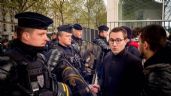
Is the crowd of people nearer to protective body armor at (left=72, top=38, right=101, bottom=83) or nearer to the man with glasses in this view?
the man with glasses

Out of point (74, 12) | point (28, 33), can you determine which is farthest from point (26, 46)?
point (74, 12)

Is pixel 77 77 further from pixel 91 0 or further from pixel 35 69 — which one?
pixel 91 0

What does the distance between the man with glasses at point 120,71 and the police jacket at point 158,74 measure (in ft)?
1.35

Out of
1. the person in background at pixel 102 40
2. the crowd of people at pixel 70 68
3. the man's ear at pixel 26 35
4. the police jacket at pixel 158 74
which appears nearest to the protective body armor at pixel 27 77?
the crowd of people at pixel 70 68

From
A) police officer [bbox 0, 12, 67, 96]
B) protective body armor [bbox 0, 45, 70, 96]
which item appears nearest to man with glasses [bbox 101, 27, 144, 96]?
protective body armor [bbox 0, 45, 70, 96]

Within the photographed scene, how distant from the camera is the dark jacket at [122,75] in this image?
3.46 meters

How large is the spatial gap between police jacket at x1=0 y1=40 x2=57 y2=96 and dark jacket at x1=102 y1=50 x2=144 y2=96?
1.02 m

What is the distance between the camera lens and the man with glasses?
11.4 feet

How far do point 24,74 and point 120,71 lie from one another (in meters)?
1.36

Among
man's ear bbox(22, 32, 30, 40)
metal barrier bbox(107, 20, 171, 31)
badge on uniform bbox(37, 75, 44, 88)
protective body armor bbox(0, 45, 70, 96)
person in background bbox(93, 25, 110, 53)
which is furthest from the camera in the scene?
metal barrier bbox(107, 20, 171, 31)

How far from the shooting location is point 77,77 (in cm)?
361

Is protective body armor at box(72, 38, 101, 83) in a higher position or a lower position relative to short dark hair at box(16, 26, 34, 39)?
lower

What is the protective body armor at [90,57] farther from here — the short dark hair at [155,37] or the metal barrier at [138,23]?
the metal barrier at [138,23]

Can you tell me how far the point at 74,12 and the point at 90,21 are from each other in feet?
13.0
